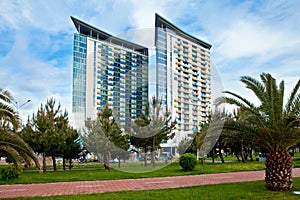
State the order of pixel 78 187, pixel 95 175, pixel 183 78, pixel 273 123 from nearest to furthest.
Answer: pixel 273 123, pixel 78 187, pixel 183 78, pixel 95 175

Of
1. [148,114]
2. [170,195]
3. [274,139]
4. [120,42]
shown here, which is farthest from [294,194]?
[148,114]

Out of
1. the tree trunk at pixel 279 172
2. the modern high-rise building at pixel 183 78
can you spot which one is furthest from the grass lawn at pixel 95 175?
the tree trunk at pixel 279 172

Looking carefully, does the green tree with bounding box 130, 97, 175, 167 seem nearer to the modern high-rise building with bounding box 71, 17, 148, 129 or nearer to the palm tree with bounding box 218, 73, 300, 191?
the modern high-rise building with bounding box 71, 17, 148, 129

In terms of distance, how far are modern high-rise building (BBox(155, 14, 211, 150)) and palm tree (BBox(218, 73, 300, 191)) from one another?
95.4 inches

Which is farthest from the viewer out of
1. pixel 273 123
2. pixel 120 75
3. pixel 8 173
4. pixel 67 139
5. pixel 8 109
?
pixel 67 139

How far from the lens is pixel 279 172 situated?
9.70 m

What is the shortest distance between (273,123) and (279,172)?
5.71ft

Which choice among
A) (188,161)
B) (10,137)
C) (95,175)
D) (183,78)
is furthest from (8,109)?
(188,161)

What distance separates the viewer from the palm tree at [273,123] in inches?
369

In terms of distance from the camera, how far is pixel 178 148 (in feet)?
54.5

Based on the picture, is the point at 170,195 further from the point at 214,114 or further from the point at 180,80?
the point at 180,80

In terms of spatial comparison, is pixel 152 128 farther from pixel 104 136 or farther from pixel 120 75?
pixel 120 75

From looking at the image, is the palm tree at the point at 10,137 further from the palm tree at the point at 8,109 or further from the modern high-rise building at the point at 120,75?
the modern high-rise building at the point at 120,75

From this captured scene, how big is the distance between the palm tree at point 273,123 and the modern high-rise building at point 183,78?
242 cm
